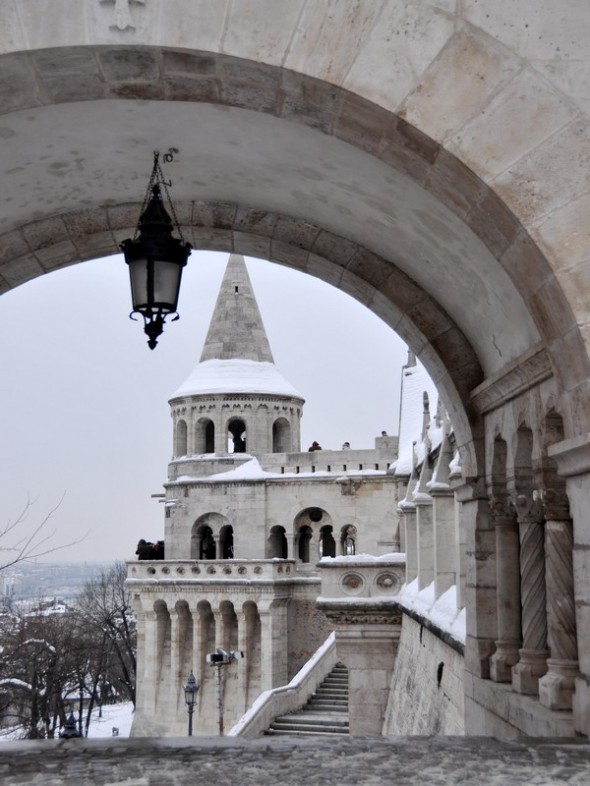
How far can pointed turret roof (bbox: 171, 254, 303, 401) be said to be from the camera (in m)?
39.6

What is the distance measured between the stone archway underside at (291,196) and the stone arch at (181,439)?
111 feet

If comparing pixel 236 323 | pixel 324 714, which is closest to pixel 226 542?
pixel 236 323

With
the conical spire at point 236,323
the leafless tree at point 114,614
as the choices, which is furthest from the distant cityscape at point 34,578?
the conical spire at point 236,323

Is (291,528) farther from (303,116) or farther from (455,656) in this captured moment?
(303,116)

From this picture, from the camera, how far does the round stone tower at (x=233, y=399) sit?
3838 centimetres

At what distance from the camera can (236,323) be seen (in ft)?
133

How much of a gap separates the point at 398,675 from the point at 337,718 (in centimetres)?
941

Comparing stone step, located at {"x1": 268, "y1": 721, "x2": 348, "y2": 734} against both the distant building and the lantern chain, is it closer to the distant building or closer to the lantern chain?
the distant building

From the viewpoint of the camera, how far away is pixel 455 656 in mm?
8195

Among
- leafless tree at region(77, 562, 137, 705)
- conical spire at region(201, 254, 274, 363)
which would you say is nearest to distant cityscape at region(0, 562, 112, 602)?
→ leafless tree at region(77, 562, 137, 705)

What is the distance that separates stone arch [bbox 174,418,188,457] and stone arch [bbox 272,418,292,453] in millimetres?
3508

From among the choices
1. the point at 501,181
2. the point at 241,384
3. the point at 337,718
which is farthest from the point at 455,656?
the point at 241,384

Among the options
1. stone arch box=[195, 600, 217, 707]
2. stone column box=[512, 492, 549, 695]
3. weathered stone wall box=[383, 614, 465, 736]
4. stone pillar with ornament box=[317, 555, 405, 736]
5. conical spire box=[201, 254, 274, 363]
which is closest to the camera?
stone column box=[512, 492, 549, 695]

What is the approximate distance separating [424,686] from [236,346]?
101ft
